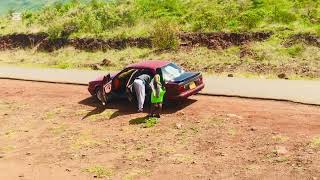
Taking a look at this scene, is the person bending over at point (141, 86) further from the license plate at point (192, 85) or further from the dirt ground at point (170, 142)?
the license plate at point (192, 85)

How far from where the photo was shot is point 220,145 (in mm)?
12531

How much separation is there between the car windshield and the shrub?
840 cm

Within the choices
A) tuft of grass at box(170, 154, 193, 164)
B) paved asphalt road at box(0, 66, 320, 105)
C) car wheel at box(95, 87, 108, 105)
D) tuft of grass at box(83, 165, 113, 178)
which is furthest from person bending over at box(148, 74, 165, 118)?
tuft of grass at box(83, 165, 113, 178)

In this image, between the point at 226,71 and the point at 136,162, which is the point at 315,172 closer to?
the point at 136,162

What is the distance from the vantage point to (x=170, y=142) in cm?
1320

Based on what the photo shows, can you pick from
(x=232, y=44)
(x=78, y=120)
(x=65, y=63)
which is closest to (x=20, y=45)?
(x=65, y=63)

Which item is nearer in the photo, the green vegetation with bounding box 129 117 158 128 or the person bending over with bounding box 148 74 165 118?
the green vegetation with bounding box 129 117 158 128

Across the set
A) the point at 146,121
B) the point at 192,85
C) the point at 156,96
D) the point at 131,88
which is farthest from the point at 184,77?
the point at 146,121

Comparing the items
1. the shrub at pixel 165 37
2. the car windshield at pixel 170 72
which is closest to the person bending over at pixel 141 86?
the car windshield at pixel 170 72

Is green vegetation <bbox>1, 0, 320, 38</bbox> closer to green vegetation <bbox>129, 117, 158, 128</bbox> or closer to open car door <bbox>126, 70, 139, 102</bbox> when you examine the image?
open car door <bbox>126, 70, 139, 102</bbox>

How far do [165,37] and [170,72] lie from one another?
879 cm

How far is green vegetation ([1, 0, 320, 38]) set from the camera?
81.2 ft

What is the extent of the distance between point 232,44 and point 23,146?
12619 millimetres

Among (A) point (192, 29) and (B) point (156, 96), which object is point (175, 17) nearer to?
(A) point (192, 29)
